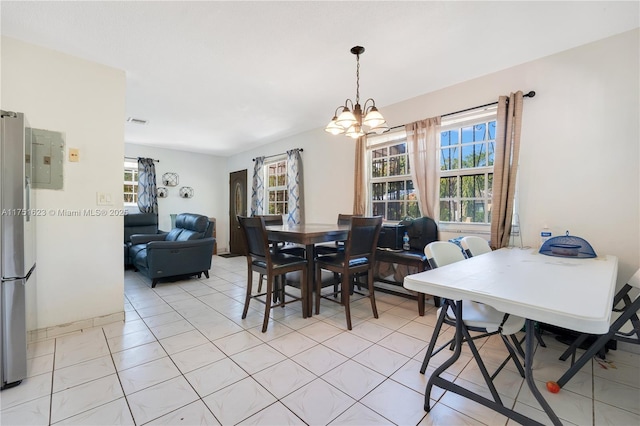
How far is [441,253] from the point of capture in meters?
1.87

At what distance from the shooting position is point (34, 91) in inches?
88.0

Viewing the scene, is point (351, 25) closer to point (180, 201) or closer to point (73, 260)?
point (73, 260)

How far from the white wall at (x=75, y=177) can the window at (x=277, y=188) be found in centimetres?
320

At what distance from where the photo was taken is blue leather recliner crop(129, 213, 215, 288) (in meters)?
3.66

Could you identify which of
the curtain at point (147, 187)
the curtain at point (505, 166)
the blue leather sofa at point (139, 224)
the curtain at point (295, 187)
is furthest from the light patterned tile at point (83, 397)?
the curtain at point (147, 187)

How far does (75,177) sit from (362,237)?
8.55 ft

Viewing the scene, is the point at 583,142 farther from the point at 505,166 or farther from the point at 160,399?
the point at 160,399

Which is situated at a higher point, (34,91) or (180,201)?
(34,91)

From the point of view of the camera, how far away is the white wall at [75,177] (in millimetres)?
2217

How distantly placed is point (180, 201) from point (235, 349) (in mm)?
5103

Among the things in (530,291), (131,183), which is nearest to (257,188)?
(131,183)

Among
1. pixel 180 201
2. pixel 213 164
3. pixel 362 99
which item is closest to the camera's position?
pixel 362 99

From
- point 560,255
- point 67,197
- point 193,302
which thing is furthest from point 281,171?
point 560,255

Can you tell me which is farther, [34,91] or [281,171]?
[281,171]
